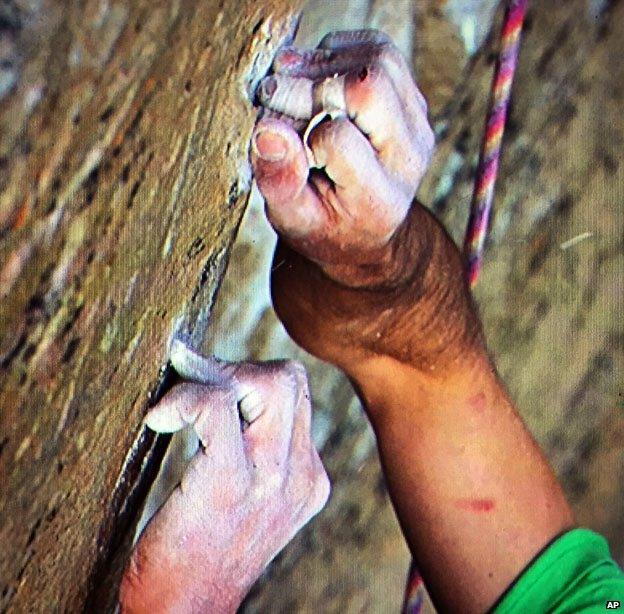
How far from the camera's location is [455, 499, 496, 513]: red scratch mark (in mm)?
875

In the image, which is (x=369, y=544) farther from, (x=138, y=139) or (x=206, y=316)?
(x=138, y=139)

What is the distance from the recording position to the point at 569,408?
4.32 ft

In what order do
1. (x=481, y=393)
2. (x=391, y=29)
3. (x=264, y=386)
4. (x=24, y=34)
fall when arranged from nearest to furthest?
1. (x=24, y=34)
2. (x=264, y=386)
3. (x=481, y=393)
4. (x=391, y=29)

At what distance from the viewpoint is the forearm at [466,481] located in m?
0.87

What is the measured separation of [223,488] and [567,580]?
458 millimetres

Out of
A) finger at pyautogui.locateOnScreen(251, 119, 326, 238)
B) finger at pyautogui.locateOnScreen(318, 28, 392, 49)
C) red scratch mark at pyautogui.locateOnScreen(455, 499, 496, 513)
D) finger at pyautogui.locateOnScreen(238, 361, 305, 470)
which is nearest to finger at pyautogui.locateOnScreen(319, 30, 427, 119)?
finger at pyautogui.locateOnScreen(318, 28, 392, 49)

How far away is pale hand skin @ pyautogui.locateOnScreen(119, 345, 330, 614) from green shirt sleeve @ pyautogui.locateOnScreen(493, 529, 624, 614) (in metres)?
0.33

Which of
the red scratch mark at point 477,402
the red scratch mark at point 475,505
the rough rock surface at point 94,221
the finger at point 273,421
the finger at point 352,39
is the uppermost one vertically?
the finger at point 352,39

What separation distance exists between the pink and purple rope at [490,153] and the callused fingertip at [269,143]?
65cm

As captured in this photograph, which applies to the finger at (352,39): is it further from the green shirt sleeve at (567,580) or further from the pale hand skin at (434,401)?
the green shirt sleeve at (567,580)

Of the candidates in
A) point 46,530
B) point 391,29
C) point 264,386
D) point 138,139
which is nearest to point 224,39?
point 138,139

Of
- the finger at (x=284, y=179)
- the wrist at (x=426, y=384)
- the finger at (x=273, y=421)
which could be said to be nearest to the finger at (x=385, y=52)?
the finger at (x=284, y=179)

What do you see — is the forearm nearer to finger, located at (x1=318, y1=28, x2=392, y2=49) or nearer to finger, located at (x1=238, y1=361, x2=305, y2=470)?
finger, located at (x1=238, y1=361, x2=305, y2=470)

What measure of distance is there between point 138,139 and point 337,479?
99 cm
